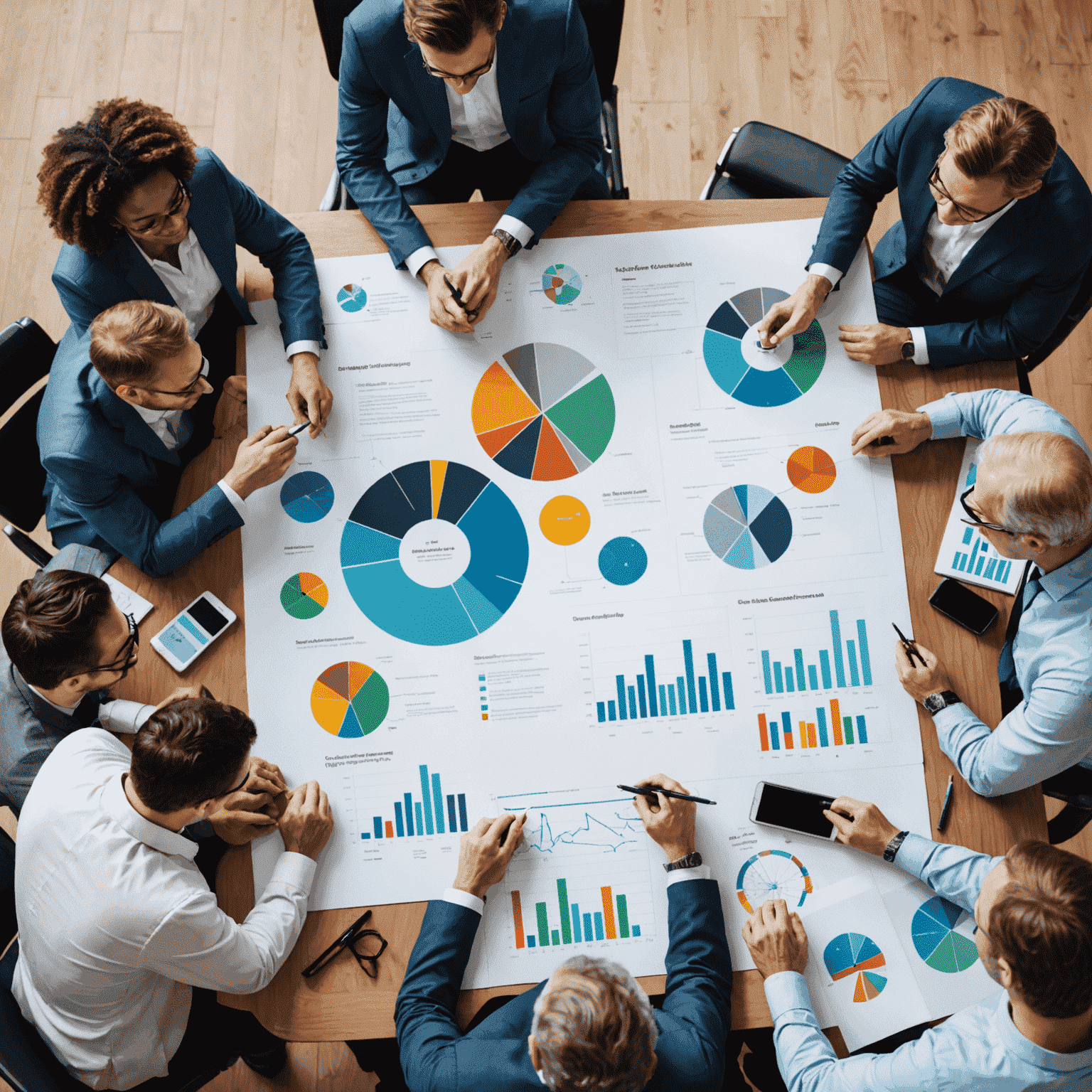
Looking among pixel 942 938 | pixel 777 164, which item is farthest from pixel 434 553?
pixel 777 164

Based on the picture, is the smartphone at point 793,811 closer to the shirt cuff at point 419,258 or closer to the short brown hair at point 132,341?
the shirt cuff at point 419,258

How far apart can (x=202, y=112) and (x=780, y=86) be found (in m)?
2.32

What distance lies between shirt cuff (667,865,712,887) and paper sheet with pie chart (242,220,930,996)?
0.22ft

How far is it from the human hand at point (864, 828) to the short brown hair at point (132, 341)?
1712 mm

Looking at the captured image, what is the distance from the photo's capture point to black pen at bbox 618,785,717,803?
1823 millimetres

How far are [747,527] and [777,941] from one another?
875mm

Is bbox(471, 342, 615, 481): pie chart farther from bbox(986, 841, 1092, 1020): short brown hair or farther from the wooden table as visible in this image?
bbox(986, 841, 1092, 1020): short brown hair

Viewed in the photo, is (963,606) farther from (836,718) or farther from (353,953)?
(353,953)

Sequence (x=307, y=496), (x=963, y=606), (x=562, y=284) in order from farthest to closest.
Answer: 1. (x=562, y=284)
2. (x=307, y=496)
3. (x=963, y=606)

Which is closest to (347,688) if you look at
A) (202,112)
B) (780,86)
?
(202,112)

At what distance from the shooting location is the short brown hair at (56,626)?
5.78 ft

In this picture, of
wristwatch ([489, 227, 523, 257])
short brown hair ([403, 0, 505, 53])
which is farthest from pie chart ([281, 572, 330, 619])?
short brown hair ([403, 0, 505, 53])

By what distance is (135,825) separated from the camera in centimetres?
172

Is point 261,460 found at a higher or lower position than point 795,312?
lower
